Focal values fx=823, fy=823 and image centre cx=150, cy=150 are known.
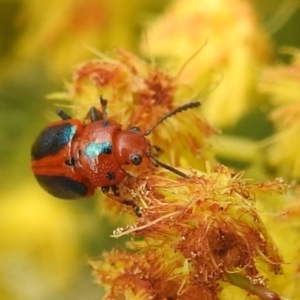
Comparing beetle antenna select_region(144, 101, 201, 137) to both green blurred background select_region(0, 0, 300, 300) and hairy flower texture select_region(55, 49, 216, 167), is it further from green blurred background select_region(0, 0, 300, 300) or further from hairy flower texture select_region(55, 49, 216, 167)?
green blurred background select_region(0, 0, 300, 300)

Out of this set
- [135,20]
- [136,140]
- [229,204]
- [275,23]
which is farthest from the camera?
[135,20]

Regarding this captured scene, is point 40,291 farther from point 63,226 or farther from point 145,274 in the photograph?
point 145,274

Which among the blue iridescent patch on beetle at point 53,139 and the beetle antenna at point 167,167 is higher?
the blue iridescent patch on beetle at point 53,139

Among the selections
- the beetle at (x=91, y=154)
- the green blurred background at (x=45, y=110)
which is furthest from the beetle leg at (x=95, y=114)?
the green blurred background at (x=45, y=110)

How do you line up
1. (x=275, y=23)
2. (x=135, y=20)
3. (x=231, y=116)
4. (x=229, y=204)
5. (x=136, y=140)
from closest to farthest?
(x=229, y=204), (x=136, y=140), (x=231, y=116), (x=275, y=23), (x=135, y=20)

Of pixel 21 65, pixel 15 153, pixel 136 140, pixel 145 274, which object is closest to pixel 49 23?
pixel 21 65

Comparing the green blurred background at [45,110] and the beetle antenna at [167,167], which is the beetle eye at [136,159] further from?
the green blurred background at [45,110]

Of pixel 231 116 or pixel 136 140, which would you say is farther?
pixel 231 116

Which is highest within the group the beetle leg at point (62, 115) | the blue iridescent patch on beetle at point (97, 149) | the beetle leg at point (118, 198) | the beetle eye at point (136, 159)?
the beetle leg at point (62, 115)
